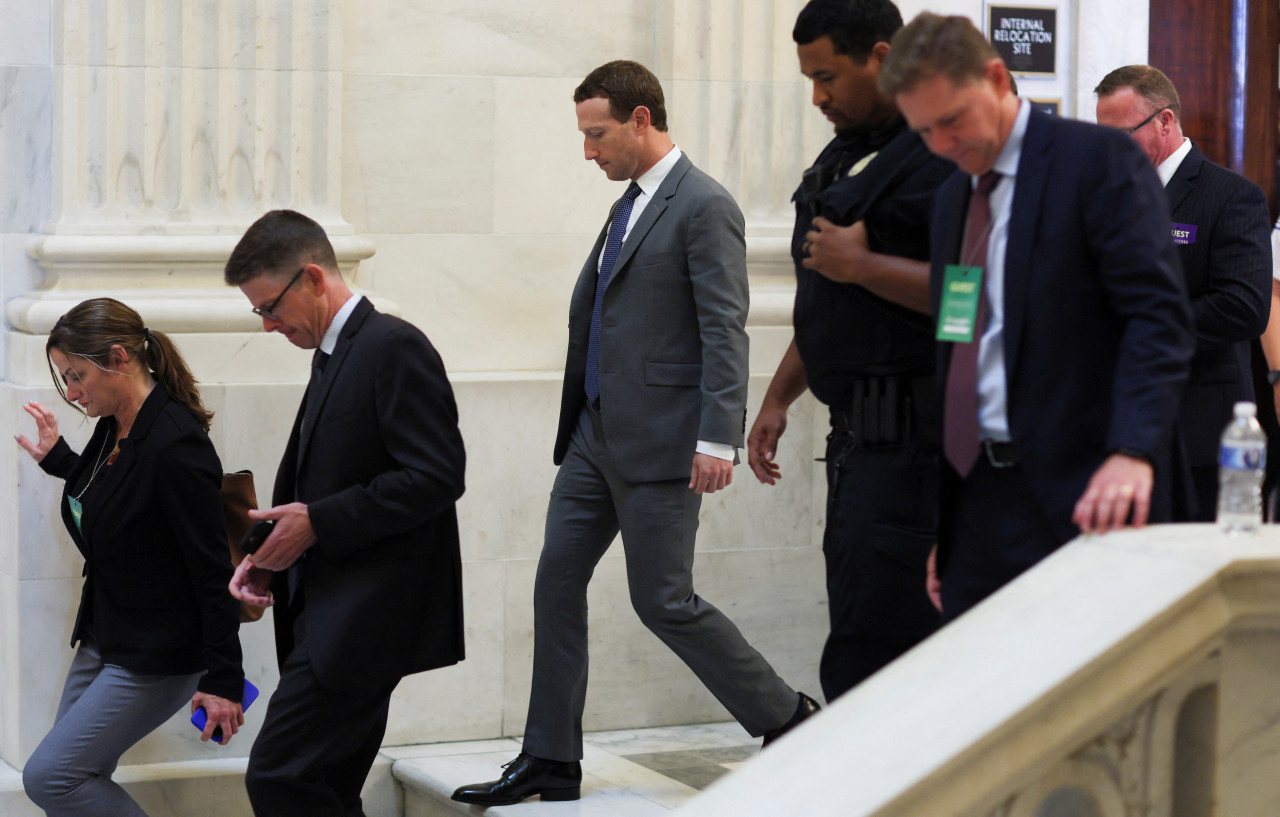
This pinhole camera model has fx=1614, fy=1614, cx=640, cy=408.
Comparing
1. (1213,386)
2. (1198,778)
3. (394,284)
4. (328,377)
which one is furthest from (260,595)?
(1213,386)

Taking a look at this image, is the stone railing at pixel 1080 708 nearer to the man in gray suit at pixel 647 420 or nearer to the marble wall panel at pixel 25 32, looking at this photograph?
the man in gray suit at pixel 647 420

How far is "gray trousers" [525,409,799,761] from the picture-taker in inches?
171

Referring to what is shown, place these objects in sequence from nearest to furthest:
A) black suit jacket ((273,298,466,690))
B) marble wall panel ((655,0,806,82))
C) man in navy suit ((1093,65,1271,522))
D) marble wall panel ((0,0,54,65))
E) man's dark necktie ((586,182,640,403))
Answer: black suit jacket ((273,298,466,690)), man in navy suit ((1093,65,1271,522)), man's dark necktie ((586,182,640,403)), marble wall panel ((0,0,54,65)), marble wall panel ((655,0,806,82))

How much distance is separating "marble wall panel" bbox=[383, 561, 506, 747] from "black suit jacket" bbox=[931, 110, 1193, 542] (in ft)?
9.87

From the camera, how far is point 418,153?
215 inches

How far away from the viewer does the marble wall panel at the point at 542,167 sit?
5531 mm

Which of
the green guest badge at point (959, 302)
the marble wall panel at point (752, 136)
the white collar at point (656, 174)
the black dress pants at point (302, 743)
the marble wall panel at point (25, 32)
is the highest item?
the marble wall panel at point (25, 32)

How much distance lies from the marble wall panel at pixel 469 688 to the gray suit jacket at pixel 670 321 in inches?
47.0

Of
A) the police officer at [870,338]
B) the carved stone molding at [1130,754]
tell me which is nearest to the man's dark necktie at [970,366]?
the police officer at [870,338]

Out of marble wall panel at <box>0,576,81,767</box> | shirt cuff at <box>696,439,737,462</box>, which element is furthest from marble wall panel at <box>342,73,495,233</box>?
shirt cuff at <box>696,439,737,462</box>

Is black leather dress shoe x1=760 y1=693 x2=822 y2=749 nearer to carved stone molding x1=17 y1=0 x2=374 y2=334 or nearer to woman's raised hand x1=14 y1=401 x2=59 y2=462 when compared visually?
carved stone molding x1=17 y1=0 x2=374 y2=334

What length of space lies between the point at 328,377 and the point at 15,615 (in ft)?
6.05

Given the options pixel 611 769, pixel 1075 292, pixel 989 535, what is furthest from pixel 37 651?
pixel 1075 292

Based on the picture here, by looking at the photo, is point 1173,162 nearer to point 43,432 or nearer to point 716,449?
point 716,449
